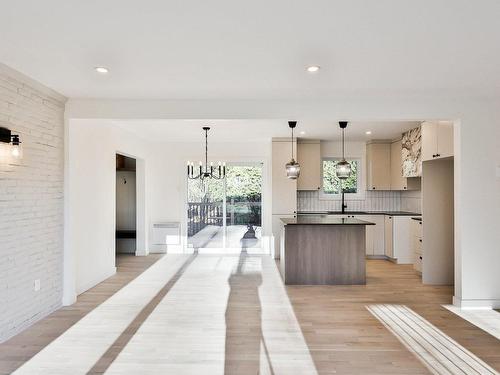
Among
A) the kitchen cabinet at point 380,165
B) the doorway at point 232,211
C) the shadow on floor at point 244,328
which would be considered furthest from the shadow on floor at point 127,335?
the kitchen cabinet at point 380,165

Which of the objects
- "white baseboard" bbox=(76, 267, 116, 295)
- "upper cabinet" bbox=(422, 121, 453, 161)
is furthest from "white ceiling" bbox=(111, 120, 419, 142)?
"white baseboard" bbox=(76, 267, 116, 295)

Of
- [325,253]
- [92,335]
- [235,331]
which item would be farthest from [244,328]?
[325,253]

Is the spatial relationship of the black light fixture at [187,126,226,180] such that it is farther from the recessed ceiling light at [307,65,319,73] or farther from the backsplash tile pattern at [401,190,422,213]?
the backsplash tile pattern at [401,190,422,213]

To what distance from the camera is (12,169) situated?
3.37m

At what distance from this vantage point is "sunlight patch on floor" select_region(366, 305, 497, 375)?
9.04ft

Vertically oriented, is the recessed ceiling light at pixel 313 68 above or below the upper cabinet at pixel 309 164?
above

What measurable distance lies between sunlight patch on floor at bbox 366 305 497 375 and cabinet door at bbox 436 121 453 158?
2076mm

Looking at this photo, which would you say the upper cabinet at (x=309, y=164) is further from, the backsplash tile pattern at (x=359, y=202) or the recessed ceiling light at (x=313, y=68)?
the recessed ceiling light at (x=313, y=68)

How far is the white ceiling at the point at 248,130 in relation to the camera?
5.92 metres

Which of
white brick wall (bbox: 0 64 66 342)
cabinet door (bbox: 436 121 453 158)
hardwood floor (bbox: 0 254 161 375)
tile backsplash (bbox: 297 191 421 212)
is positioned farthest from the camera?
tile backsplash (bbox: 297 191 421 212)

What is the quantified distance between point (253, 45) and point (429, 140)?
352cm

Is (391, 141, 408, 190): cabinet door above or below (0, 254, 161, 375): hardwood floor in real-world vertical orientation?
above

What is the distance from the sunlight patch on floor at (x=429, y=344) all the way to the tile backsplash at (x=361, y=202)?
3885 millimetres

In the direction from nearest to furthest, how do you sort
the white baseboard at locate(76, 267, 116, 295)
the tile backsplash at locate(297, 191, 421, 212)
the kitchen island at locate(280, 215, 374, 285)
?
the white baseboard at locate(76, 267, 116, 295)
the kitchen island at locate(280, 215, 374, 285)
the tile backsplash at locate(297, 191, 421, 212)
